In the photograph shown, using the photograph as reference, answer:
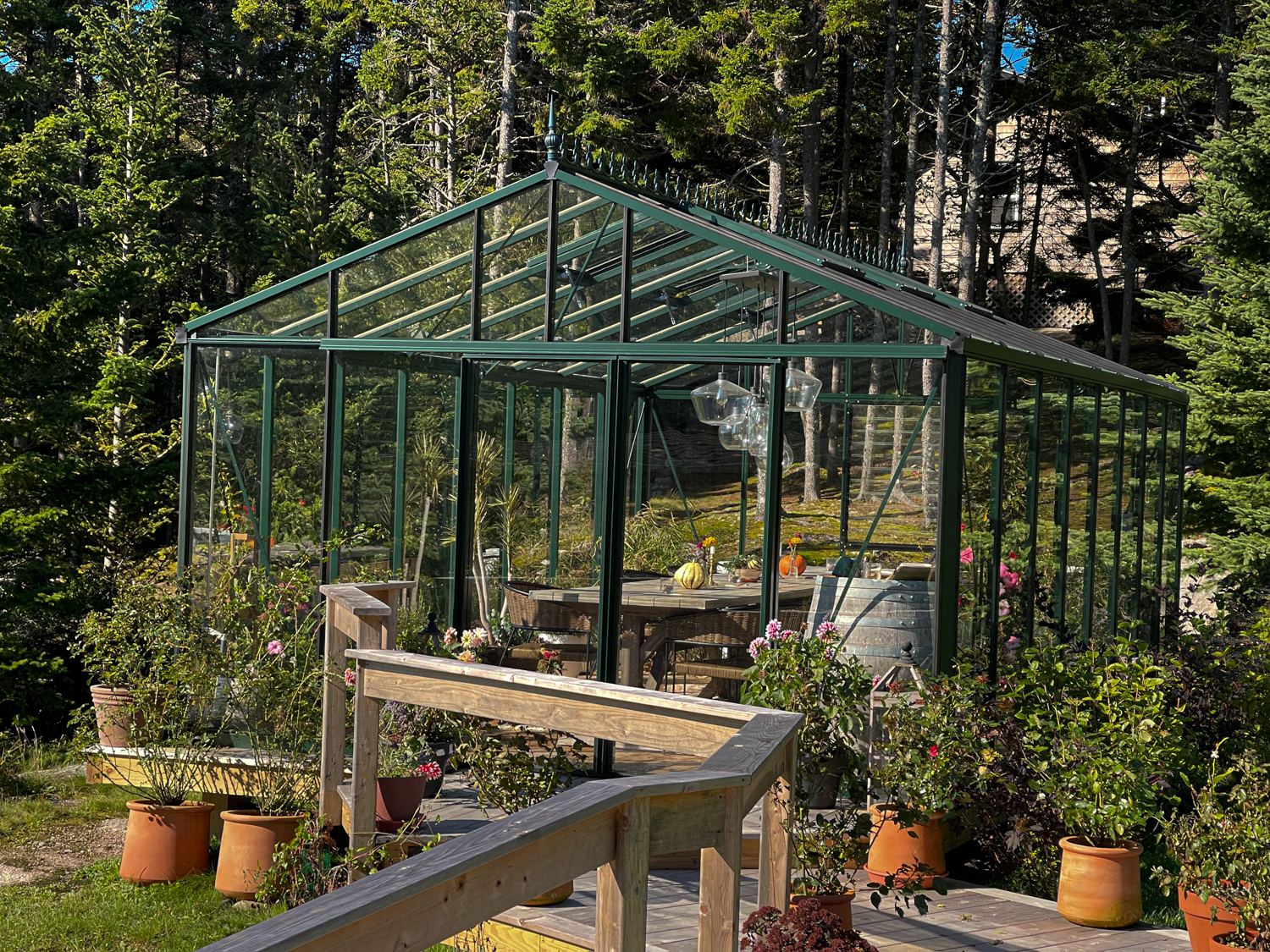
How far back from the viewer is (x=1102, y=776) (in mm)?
4906

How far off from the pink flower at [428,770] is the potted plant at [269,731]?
452mm

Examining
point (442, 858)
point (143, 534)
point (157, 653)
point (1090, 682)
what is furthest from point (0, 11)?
point (442, 858)

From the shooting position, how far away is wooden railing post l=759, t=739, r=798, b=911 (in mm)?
3250

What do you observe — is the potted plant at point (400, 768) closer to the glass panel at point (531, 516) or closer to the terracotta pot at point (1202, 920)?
the glass panel at point (531, 516)

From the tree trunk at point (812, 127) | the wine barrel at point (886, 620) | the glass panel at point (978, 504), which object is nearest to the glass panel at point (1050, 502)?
the glass panel at point (978, 504)

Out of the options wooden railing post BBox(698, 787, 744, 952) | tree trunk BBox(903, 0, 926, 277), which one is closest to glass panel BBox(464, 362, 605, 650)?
wooden railing post BBox(698, 787, 744, 952)

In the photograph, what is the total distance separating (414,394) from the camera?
765 centimetres

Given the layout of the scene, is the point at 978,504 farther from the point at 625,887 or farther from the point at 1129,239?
the point at 1129,239

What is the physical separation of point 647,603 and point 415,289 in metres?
2.29

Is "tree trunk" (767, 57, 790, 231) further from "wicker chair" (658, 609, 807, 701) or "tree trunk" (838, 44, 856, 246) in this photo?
"wicker chair" (658, 609, 807, 701)

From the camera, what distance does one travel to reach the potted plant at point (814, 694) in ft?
15.0

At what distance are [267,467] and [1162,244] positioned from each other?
66.3 ft

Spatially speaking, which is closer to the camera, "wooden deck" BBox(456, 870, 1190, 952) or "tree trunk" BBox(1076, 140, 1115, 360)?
"wooden deck" BBox(456, 870, 1190, 952)

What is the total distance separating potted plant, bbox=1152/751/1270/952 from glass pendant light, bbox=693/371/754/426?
363 centimetres
